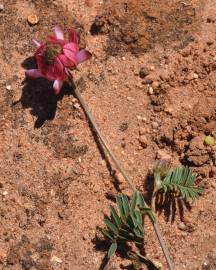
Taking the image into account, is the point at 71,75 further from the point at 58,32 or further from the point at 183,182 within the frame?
the point at 183,182

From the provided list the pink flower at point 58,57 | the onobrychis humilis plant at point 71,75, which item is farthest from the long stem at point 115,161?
the pink flower at point 58,57

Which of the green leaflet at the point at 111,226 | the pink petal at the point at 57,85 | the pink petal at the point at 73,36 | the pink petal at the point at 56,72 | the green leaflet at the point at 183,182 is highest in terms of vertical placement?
the pink petal at the point at 73,36

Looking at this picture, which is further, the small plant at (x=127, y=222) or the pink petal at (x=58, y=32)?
the pink petal at (x=58, y=32)

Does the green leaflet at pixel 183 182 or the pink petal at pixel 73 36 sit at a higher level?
the pink petal at pixel 73 36

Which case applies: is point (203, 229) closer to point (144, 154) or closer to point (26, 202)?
point (144, 154)

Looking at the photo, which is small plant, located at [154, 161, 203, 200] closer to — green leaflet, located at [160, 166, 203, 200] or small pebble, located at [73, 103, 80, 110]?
green leaflet, located at [160, 166, 203, 200]

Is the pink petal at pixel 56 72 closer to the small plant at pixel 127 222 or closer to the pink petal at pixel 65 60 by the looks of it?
the pink petal at pixel 65 60

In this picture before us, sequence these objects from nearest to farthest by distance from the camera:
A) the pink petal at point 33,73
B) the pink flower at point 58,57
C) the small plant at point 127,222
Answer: the small plant at point 127,222, the pink flower at point 58,57, the pink petal at point 33,73

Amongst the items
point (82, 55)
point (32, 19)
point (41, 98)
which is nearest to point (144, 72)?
point (82, 55)
